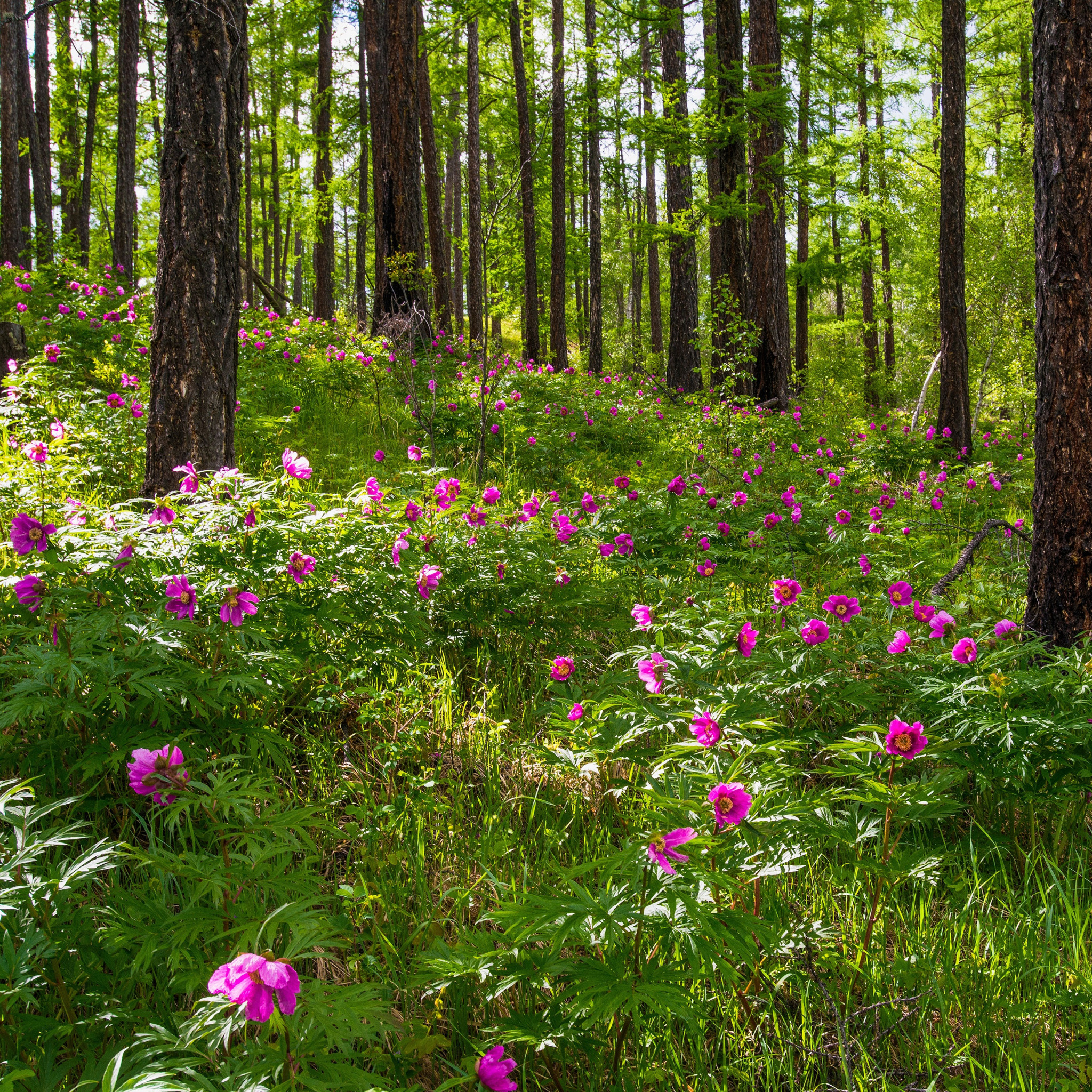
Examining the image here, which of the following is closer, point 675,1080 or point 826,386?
point 675,1080

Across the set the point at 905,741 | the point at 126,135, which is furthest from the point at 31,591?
the point at 126,135

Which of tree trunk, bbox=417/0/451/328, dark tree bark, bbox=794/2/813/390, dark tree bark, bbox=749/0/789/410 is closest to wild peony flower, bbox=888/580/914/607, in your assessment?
dark tree bark, bbox=749/0/789/410

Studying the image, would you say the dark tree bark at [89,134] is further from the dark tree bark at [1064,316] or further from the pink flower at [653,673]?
the pink flower at [653,673]

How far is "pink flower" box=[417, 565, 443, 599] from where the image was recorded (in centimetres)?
279

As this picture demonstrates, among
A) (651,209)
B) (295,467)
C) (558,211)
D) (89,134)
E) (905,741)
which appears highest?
(651,209)

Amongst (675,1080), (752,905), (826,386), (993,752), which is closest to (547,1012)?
(675,1080)

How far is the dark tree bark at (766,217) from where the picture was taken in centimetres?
903

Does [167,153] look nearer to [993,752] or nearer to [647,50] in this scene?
[993,752]

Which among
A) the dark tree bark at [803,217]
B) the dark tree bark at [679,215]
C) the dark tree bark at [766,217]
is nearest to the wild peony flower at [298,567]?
the dark tree bark at [679,215]

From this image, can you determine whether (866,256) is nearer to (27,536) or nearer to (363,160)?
(363,160)

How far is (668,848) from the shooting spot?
4.37ft

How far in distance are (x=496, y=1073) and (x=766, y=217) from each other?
9957mm

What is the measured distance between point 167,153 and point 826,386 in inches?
529

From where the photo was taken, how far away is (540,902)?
1322 millimetres
